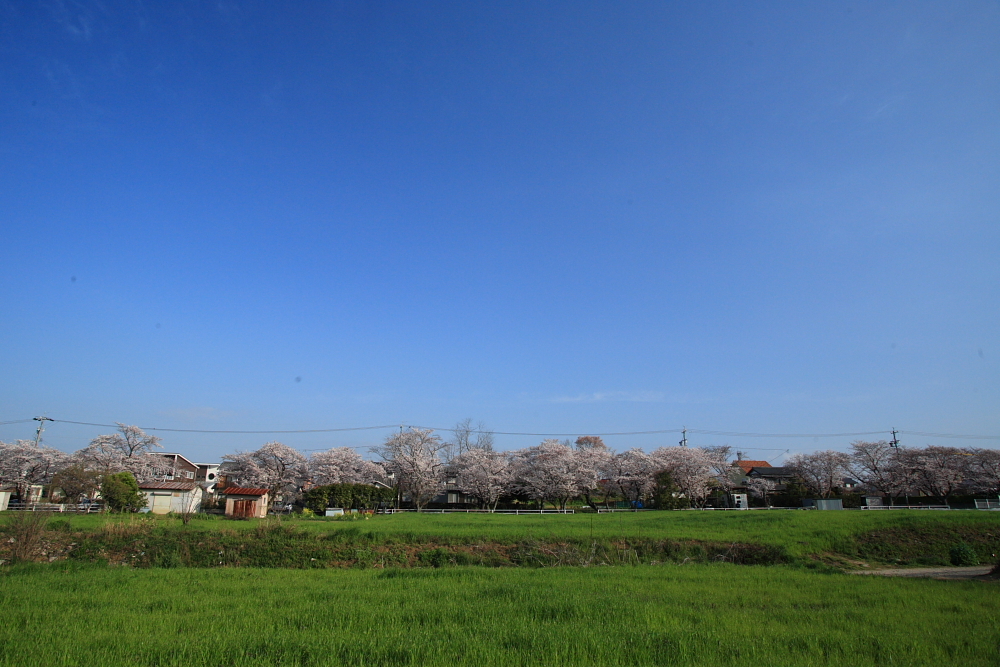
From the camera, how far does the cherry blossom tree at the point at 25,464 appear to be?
5550cm

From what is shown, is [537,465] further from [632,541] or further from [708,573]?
[708,573]

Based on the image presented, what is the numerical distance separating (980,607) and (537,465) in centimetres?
5181

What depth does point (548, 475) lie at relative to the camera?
61.1 meters

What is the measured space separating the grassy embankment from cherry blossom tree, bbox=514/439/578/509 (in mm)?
34640

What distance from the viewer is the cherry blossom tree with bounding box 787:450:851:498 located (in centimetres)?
6731

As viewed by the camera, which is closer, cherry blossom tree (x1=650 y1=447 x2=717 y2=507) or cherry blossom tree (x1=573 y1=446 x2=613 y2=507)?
cherry blossom tree (x1=650 y1=447 x2=717 y2=507)

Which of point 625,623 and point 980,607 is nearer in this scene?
point 625,623

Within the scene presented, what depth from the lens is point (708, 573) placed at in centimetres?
1619

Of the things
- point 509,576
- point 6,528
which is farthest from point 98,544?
point 509,576

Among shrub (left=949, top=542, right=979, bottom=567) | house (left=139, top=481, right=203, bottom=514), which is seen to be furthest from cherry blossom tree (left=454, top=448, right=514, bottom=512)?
shrub (left=949, top=542, right=979, bottom=567)

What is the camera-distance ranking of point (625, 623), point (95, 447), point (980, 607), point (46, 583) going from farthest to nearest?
point (95, 447)
point (46, 583)
point (980, 607)
point (625, 623)

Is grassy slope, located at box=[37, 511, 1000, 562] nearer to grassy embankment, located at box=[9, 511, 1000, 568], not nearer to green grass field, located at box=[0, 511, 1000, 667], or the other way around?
grassy embankment, located at box=[9, 511, 1000, 568]

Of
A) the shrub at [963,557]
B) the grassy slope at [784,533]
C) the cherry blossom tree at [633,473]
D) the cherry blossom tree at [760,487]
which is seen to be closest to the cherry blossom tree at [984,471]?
the cherry blossom tree at [760,487]

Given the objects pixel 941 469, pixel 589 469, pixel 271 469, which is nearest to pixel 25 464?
pixel 271 469
